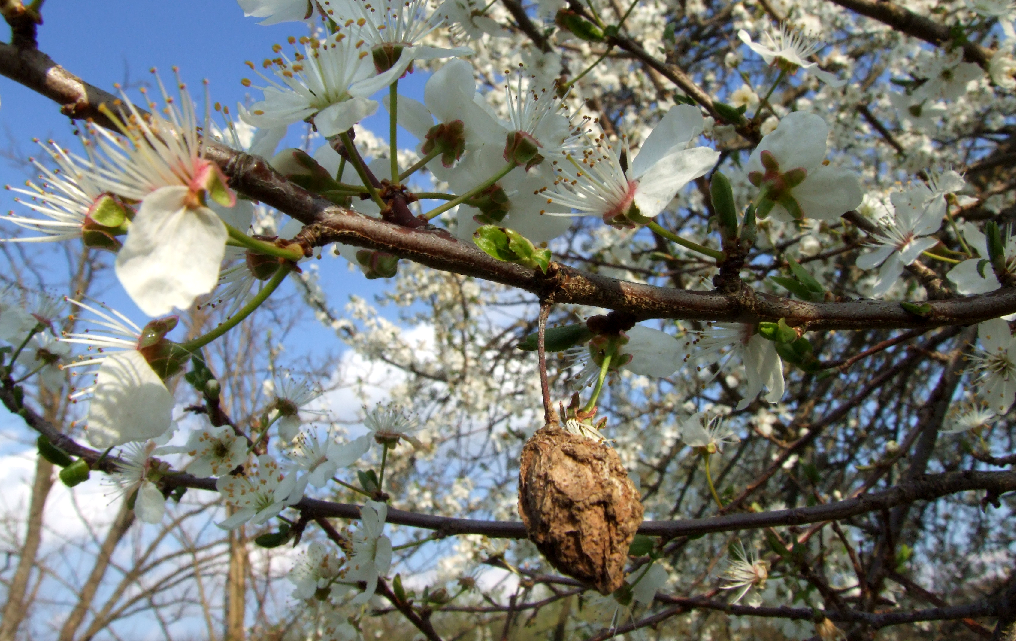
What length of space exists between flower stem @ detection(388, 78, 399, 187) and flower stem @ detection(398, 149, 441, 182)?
34mm

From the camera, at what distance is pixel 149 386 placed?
30.3 inches

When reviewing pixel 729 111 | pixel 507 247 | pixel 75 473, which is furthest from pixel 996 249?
pixel 75 473

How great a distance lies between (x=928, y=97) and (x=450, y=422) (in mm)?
3816

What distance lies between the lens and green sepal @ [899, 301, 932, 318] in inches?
37.0

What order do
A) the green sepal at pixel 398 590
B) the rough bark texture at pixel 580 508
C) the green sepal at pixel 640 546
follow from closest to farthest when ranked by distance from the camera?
the rough bark texture at pixel 580 508, the green sepal at pixel 640 546, the green sepal at pixel 398 590

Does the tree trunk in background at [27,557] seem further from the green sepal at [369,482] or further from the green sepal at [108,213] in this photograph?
the green sepal at [108,213]

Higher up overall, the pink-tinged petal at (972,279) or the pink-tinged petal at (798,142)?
the pink-tinged petal at (972,279)

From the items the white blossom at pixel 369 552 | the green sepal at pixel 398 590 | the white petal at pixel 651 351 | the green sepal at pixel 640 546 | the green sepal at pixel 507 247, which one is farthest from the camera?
the green sepal at pixel 398 590

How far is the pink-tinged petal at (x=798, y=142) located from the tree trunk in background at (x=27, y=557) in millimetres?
9877

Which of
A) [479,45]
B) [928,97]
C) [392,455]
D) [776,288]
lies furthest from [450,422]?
[928,97]

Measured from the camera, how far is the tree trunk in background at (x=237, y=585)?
855 centimetres

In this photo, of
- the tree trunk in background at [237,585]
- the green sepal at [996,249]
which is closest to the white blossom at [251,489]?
the green sepal at [996,249]

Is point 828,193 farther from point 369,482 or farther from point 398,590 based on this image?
point 398,590

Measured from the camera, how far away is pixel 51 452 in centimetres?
128
